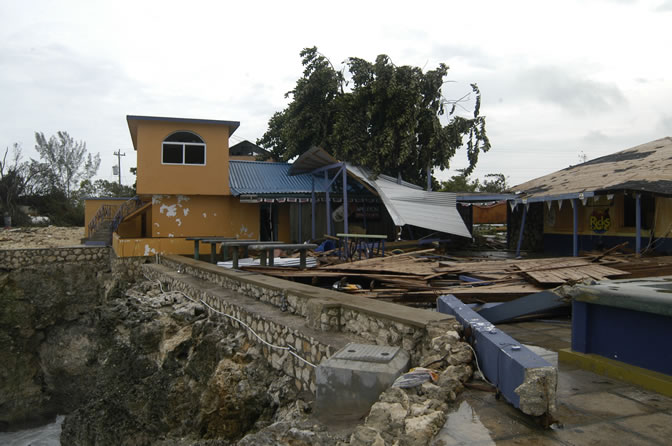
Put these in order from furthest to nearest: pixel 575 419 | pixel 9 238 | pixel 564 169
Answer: pixel 9 238, pixel 564 169, pixel 575 419

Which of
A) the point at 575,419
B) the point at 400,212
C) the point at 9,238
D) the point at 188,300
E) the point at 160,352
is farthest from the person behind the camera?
the point at 9,238

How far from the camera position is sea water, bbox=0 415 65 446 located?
44.9 feet

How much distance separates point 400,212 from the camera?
1439 centimetres

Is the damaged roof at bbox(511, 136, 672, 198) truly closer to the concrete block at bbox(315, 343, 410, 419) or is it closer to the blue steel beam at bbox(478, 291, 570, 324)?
the blue steel beam at bbox(478, 291, 570, 324)

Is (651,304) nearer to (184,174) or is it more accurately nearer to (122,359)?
(122,359)

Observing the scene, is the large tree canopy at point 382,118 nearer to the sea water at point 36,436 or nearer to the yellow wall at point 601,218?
the yellow wall at point 601,218

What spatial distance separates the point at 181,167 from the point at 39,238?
473 inches

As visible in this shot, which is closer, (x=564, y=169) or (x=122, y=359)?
(x=122, y=359)

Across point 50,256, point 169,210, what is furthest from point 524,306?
point 50,256

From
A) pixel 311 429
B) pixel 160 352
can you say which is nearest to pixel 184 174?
pixel 160 352

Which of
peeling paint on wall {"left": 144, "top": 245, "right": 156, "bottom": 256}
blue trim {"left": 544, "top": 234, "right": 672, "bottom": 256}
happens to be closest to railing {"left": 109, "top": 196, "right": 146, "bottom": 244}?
peeling paint on wall {"left": 144, "top": 245, "right": 156, "bottom": 256}

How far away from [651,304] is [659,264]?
6.48m

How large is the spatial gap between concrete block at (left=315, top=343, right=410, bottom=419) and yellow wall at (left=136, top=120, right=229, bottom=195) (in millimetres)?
15224

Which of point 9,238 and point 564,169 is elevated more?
point 564,169
